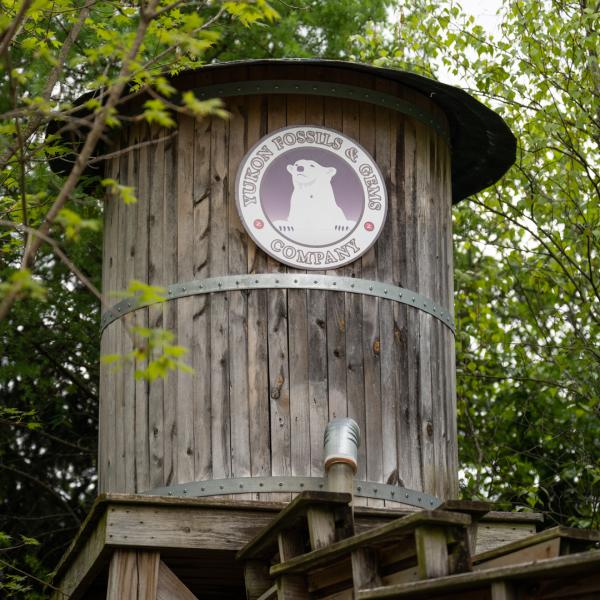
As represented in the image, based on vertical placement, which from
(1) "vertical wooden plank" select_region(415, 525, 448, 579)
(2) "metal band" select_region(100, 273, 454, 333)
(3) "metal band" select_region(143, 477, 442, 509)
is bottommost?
(1) "vertical wooden plank" select_region(415, 525, 448, 579)

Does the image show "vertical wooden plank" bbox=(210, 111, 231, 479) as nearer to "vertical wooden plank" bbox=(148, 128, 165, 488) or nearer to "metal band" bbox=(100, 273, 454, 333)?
"metal band" bbox=(100, 273, 454, 333)

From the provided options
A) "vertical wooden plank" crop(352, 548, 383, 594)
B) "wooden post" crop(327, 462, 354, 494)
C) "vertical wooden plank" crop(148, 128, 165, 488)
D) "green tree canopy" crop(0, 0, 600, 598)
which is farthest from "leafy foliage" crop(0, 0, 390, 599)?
"vertical wooden plank" crop(352, 548, 383, 594)

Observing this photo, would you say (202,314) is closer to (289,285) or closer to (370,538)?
(289,285)

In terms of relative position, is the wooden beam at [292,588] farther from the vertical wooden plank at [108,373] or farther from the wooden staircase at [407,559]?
the vertical wooden plank at [108,373]

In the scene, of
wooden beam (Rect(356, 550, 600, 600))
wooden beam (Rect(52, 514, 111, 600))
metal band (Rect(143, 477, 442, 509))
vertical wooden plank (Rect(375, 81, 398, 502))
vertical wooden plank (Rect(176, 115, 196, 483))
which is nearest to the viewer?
wooden beam (Rect(356, 550, 600, 600))

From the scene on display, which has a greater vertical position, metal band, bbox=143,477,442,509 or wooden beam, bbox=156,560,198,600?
metal band, bbox=143,477,442,509

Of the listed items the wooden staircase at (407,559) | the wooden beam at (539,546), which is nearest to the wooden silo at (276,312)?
the wooden staircase at (407,559)

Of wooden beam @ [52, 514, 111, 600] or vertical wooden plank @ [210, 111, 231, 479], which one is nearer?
wooden beam @ [52, 514, 111, 600]

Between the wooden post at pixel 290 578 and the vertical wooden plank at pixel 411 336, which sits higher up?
the vertical wooden plank at pixel 411 336

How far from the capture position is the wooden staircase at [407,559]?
16.2ft

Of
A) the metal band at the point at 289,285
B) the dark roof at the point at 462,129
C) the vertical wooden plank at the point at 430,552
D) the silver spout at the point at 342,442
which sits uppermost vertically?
the dark roof at the point at 462,129

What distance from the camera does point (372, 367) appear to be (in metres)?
7.08

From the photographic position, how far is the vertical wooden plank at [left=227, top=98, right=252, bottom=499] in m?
6.82

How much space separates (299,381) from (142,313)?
102 centimetres
